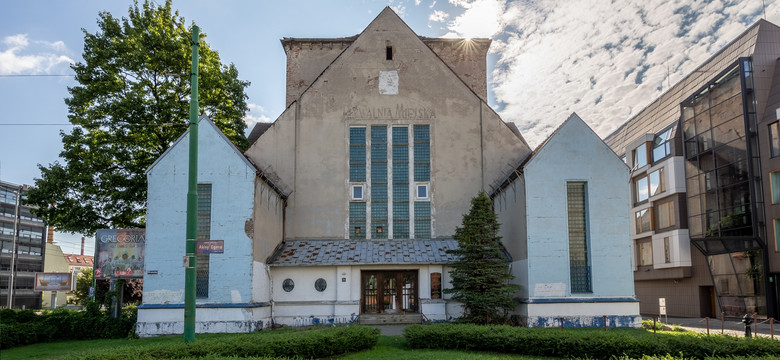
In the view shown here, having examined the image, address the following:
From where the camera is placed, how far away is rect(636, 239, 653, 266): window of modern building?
4653 centimetres

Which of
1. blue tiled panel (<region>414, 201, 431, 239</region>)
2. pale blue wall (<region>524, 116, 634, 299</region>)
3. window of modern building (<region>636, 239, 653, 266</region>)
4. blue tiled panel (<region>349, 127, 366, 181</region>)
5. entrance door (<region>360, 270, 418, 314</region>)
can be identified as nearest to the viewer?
pale blue wall (<region>524, 116, 634, 299</region>)

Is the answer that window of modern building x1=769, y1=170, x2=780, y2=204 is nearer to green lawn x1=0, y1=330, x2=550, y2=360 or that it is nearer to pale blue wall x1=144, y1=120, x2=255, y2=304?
green lawn x1=0, y1=330, x2=550, y2=360

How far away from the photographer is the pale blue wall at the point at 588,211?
24.6m

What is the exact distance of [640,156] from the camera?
48281mm

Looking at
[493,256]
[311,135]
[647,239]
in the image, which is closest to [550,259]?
[493,256]

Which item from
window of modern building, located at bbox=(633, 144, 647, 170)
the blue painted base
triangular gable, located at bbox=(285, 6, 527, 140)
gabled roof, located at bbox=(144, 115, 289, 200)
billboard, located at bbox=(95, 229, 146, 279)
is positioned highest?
triangular gable, located at bbox=(285, 6, 527, 140)

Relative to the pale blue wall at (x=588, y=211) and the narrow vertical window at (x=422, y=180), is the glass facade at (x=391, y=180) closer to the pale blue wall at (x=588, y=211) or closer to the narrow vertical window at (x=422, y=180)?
the narrow vertical window at (x=422, y=180)

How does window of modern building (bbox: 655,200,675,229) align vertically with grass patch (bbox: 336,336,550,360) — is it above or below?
above

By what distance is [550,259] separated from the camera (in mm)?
24641

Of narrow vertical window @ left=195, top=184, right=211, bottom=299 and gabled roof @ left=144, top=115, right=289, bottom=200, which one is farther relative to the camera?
gabled roof @ left=144, top=115, right=289, bottom=200

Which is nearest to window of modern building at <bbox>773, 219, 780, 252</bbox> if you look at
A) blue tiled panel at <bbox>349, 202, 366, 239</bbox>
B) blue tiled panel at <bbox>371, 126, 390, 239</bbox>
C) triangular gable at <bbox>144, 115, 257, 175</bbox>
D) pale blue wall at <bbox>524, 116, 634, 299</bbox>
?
pale blue wall at <bbox>524, 116, 634, 299</bbox>

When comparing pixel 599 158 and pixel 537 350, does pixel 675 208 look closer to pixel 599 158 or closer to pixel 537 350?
pixel 599 158

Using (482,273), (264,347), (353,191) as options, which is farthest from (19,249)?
(264,347)

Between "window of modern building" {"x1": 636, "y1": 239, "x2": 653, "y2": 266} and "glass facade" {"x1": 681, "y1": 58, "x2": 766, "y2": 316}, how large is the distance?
18.8 ft
